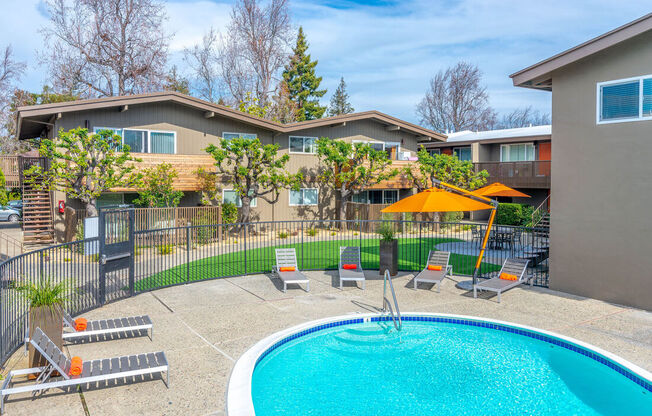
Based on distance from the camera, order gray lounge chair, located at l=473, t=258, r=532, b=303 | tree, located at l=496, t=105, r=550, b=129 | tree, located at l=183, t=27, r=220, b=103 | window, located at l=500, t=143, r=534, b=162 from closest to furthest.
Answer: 1. gray lounge chair, located at l=473, t=258, r=532, b=303
2. window, located at l=500, t=143, r=534, b=162
3. tree, located at l=183, t=27, r=220, b=103
4. tree, located at l=496, t=105, r=550, b=129

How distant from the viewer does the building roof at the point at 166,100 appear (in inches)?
768

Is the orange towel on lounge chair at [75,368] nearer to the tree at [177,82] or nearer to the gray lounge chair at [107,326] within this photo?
the gray lounge chair at [107,326]

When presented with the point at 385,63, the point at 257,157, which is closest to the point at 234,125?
the point at 257,157

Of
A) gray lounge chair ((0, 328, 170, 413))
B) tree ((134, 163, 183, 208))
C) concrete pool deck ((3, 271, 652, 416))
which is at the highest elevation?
tree ((134, 163, 183, 208))

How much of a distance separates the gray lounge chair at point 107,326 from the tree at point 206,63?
40.6 metres

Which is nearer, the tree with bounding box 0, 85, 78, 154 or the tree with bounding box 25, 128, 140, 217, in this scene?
the tree with bounding box 25, 128, 140, 217

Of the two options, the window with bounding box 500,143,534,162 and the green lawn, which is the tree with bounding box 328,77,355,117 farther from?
the green lawn

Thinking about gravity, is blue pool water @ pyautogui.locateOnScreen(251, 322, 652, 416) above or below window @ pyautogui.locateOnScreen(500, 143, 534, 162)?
below

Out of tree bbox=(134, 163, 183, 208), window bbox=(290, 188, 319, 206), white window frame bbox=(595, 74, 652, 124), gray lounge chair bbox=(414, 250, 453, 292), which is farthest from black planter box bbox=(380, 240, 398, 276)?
window bbox=(290, 188, 319, 206)

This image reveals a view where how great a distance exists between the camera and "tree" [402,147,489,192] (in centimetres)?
2739

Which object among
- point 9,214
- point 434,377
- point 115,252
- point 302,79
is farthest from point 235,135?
point 302,79

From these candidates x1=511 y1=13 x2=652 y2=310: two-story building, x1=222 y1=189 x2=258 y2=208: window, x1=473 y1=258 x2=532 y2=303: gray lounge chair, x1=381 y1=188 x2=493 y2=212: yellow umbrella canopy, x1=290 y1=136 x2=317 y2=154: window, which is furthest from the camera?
x1=290 y1=136 x2=317 y2=154: window

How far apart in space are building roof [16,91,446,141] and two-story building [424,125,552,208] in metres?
4.51

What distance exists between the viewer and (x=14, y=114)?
43406mm
